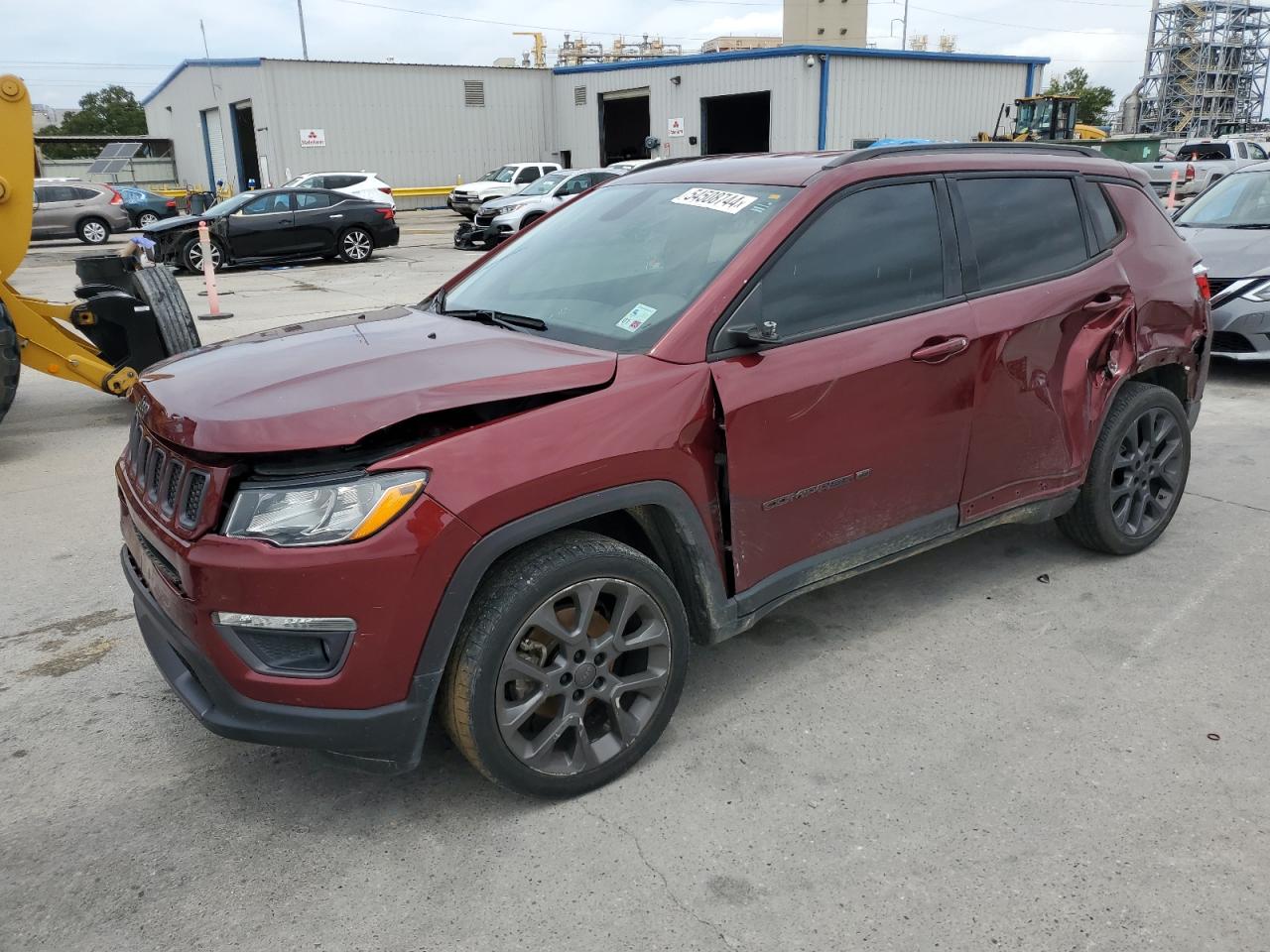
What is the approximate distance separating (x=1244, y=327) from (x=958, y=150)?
518 cm

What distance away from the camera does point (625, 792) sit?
2.84 meters

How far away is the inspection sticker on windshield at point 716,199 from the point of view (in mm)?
3271

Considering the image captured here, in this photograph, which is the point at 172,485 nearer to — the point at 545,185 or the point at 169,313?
the point at 169,313

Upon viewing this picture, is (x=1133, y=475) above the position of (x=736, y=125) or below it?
below

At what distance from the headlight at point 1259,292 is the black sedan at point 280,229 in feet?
54.4

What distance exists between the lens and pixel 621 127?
42406 mm

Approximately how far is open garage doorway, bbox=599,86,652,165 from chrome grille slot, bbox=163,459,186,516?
127 feet

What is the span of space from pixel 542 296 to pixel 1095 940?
2486mm

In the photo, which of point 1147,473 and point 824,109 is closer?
point 1147,473

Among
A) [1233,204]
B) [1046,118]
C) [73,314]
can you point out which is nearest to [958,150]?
[73,314]

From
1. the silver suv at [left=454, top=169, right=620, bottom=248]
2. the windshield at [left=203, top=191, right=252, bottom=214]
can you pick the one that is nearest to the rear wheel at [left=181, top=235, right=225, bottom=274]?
Answer: the windshield at [left=203, top=191, right=252, bottom=214]

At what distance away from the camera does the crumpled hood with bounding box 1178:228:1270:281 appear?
760 cm

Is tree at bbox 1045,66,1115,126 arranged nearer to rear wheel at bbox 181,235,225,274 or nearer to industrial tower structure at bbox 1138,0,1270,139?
industrial tower structure at bbox 1138,0,1270,139

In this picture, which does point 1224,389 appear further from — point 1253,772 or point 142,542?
point 142,542
